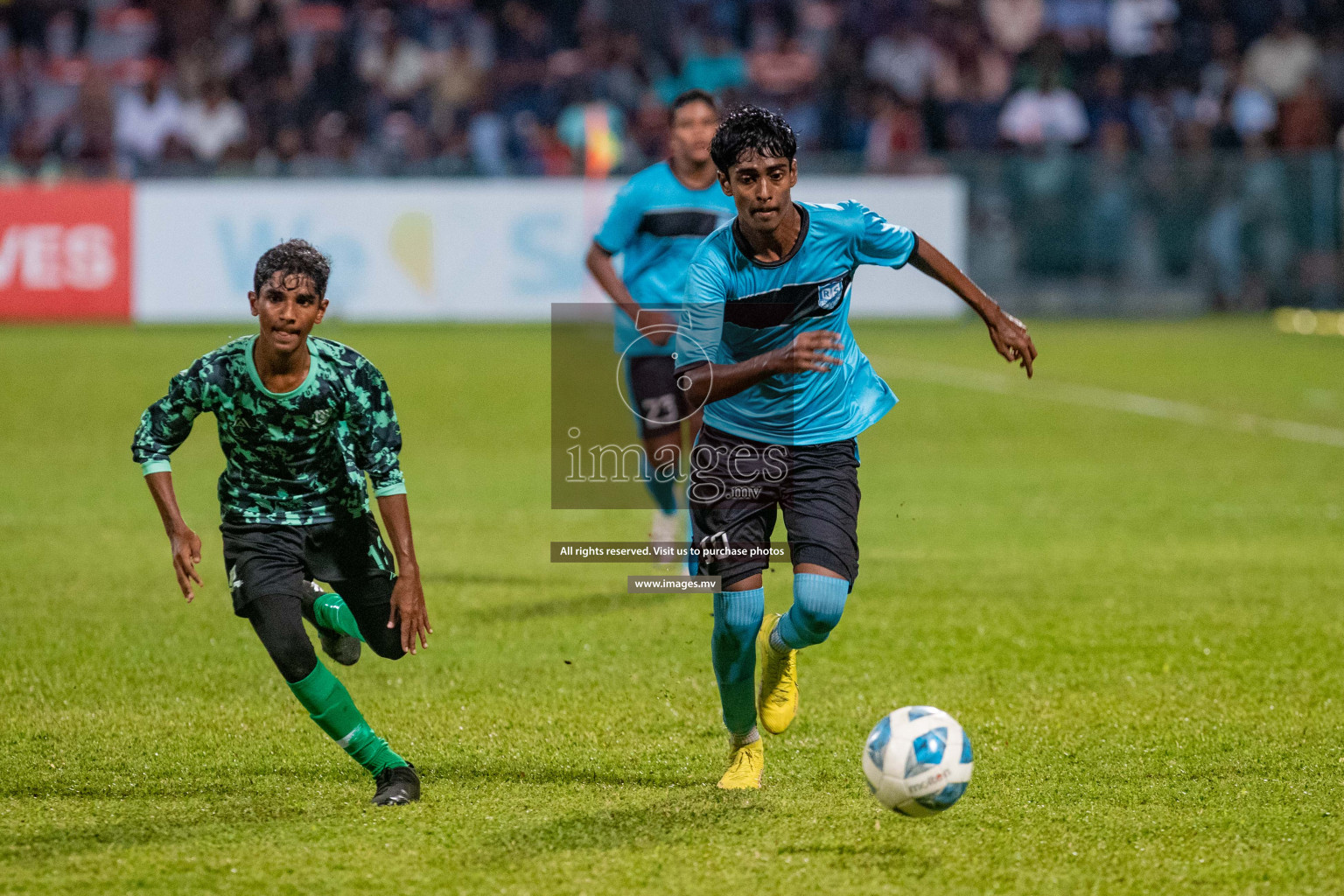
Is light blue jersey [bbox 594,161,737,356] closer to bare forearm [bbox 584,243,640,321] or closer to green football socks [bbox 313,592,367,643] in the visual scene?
bare forearm [bbox 584,243,640,321]

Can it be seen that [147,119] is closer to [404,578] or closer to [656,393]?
[656,393]

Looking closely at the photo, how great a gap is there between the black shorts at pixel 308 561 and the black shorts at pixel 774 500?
1005mm

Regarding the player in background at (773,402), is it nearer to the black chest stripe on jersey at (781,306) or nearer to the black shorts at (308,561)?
the black chest stripe on jersey at (781,306)

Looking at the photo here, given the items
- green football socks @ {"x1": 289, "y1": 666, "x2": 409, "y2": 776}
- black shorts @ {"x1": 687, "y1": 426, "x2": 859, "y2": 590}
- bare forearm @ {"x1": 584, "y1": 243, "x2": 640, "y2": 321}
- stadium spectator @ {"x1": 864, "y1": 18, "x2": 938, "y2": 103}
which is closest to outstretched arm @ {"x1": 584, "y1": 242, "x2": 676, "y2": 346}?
bare forearm @ {"x1": 584, "y1": 243, "x2": 640, "y2": 321}

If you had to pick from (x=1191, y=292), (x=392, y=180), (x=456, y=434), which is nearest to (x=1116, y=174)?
(x=1191, y=292)

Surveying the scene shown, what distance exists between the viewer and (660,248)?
866 centimetres

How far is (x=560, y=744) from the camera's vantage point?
5.86 meters

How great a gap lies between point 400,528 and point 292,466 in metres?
0.44

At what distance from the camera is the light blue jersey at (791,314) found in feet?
17.3

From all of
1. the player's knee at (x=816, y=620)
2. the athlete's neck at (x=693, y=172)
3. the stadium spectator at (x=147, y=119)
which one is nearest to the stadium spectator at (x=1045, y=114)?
the stadium spectator at (x=147, y=119)

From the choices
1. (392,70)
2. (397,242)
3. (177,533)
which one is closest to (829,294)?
(177,533)

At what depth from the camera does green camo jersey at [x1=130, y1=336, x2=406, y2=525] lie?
5047 millimetres

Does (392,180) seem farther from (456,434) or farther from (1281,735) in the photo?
(1281,735)

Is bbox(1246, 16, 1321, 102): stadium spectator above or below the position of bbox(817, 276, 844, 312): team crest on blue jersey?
above
